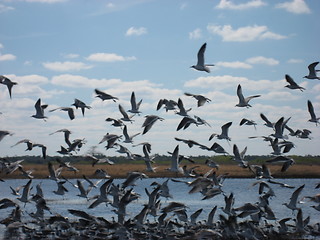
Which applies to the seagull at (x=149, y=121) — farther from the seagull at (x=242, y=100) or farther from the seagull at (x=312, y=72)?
the seagull at (x=312, y=72)

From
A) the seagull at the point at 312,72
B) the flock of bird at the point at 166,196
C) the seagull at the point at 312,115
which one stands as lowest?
the flock of bird at the point at 166,196

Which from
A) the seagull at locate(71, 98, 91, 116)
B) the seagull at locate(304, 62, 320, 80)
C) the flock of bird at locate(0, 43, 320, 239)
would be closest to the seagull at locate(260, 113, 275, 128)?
the flock of bird at locate(0, 43, 320, 239)

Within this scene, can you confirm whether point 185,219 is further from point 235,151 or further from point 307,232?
point 307,232

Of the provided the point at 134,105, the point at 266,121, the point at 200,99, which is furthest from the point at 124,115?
the point at 266,121

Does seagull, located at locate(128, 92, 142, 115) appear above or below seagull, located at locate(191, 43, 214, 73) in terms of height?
below

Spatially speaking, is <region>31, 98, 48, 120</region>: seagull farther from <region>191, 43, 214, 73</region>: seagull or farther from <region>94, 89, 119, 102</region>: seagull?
<region>191, 43, 214, 73</region>: seagull

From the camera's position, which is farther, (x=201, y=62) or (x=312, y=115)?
(x=312, y=115)

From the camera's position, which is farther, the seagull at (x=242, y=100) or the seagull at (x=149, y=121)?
the seagull at (x=242, y=100)

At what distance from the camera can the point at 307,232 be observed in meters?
20.5

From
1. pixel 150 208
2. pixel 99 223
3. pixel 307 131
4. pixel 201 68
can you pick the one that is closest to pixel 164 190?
pixel 150 208

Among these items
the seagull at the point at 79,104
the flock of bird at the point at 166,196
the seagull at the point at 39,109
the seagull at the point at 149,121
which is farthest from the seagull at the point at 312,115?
the seagull at the point at 39,109

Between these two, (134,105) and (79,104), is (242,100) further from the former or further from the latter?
(79,104)

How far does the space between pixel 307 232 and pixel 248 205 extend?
9.60 ft

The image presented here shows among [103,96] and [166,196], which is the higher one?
[103,96]
